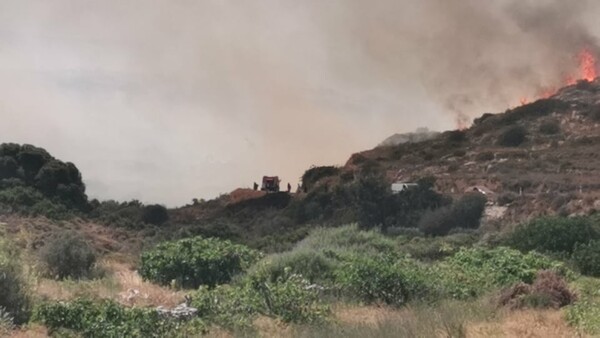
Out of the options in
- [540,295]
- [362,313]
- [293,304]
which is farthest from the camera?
[362,313]

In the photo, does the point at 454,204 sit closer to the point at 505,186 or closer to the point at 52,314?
the point at 505,186

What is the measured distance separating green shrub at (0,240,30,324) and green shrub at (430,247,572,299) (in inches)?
349

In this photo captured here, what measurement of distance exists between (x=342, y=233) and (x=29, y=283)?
15138 mm

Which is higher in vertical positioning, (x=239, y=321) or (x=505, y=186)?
(x=505, y=186)

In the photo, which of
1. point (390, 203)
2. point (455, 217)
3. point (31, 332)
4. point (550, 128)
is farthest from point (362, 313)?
point (550, 128)

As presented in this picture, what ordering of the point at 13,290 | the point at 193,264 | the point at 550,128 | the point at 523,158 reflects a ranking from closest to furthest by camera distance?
the point at 13,290 < the point at 193,264 < the point at 523,158 < the point at 550,128

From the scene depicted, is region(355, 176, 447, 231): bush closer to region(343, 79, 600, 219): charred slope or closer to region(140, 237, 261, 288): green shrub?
region(343, 79, 600, 219): charred slope

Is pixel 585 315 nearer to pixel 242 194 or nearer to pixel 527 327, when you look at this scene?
pixel 527 327

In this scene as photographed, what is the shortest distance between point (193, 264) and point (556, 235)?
42.5 ft

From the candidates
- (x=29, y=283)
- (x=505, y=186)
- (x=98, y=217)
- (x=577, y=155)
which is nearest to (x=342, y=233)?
(x=29, y=283)

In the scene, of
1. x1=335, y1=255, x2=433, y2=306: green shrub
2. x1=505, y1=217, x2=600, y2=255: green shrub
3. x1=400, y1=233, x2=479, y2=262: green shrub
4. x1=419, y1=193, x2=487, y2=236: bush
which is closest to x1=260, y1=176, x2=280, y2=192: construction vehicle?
x1=419, y1=193, x2=487, y2=236: bush

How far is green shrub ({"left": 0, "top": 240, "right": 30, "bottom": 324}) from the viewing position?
509 inches

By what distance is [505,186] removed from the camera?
5797cm

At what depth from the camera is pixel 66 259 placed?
2158 cm
